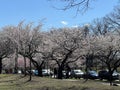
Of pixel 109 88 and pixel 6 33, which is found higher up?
pixel 6 33

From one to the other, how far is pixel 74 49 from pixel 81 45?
1.46 m

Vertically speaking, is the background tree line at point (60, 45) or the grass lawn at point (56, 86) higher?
the background tree line at point (60, 45)

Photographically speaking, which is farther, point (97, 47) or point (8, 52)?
point (8, 52)

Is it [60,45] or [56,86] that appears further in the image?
[60,45]

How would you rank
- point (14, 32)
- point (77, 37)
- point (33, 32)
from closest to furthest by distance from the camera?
1. point (33, 32)
2. point (14, 32)
3. point (77, 37)

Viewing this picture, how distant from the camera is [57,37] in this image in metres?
53.4

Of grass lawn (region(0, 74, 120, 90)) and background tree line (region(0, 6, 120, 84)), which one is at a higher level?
background tree line (region(0, 6, 120, 84))

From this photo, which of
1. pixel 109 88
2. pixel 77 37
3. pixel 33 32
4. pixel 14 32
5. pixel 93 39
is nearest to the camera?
pixel 109 88

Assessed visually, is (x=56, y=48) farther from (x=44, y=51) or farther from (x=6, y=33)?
(x=6, y=33)

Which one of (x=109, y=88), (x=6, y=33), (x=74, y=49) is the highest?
(x=6, y=33)

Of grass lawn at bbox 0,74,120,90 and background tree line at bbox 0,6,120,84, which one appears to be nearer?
grass lawn at bbox 0,74,120,90

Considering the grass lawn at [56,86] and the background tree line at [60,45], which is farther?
the background tree line at [60,45]

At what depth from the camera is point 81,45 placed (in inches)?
2010

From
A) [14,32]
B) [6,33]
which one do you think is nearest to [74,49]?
[14,32]
